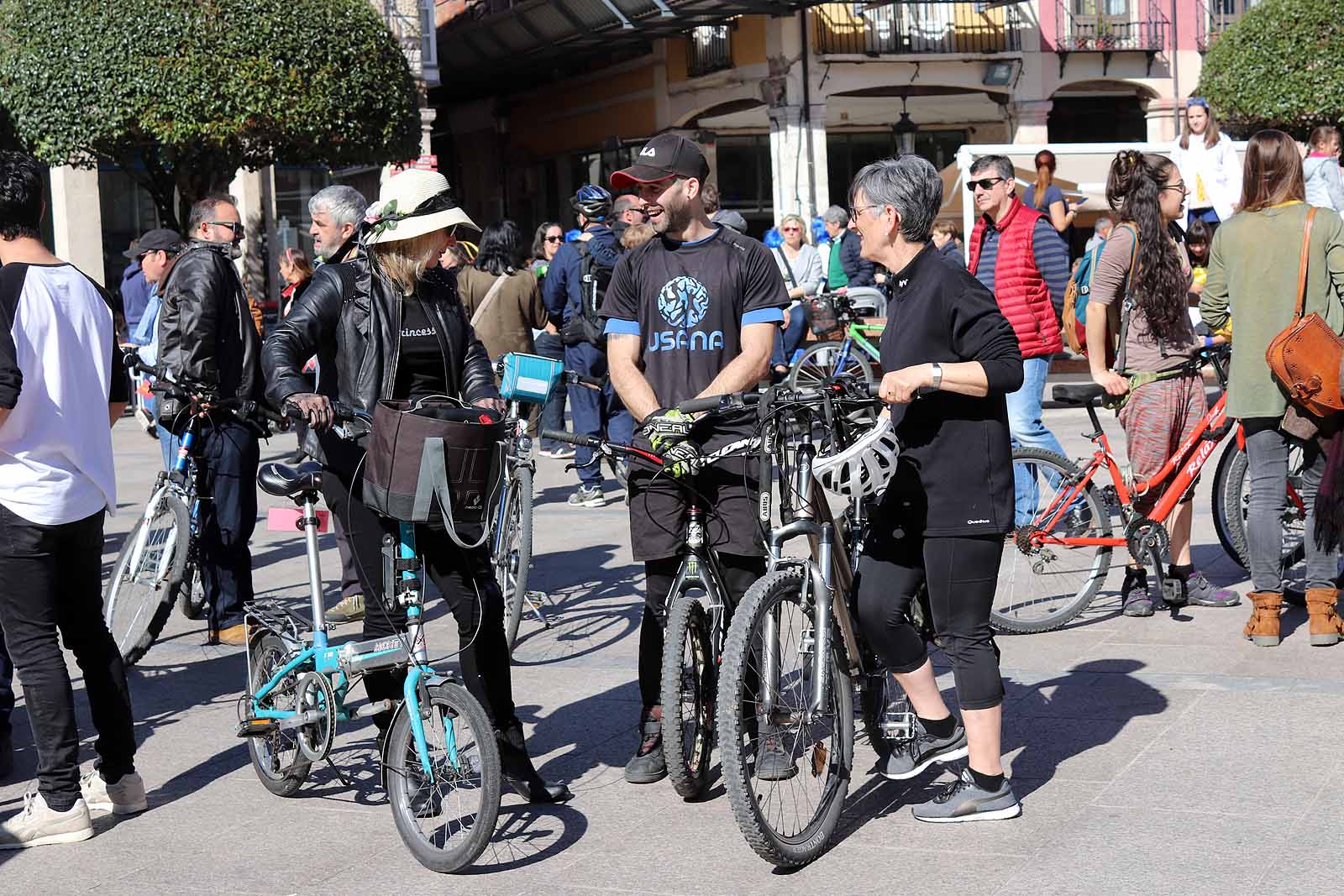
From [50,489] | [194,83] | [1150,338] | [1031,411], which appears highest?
[194,83]

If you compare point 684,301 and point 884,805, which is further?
point 684,301

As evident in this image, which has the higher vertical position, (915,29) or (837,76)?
(915,29)

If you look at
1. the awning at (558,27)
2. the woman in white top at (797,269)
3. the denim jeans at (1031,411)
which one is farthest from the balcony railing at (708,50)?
the denim jeans at (1031,411)

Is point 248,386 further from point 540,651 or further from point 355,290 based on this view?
point 355,290

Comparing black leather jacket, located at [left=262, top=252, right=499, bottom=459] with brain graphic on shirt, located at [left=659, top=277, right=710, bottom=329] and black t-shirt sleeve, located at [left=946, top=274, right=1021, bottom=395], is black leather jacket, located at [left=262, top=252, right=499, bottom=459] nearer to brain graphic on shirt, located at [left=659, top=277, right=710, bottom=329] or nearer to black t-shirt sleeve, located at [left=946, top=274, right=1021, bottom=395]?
brain graphic on shirt, located at [left=659, top=277, right=710, bottom=329]

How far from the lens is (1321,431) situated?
648 centimetres

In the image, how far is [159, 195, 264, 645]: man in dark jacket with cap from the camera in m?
7.27

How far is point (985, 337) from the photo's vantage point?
446 centimetres

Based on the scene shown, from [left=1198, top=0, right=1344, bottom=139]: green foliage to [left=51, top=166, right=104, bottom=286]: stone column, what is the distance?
1759 cm

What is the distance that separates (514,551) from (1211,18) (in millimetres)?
26765

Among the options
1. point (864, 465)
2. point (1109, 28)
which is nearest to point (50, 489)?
point (864, 465)

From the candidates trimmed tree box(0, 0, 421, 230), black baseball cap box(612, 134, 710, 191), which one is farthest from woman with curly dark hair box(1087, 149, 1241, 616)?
trimmed tree box(0, 0, 421, 230)

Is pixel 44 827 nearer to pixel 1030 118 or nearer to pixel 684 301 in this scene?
pixel 684 301

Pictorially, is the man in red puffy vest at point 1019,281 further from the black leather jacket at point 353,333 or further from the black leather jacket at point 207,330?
the black leather jacket at point 353,333
